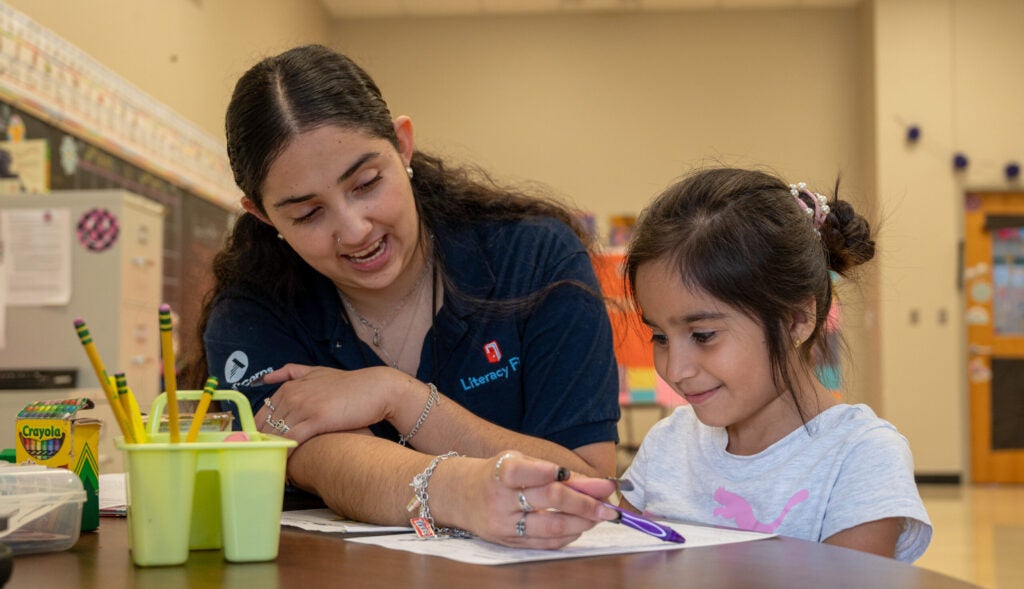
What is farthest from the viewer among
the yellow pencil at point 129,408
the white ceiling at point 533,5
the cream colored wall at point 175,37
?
the white ceiling at point 533,5

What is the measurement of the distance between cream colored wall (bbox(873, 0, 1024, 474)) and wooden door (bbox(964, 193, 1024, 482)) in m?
0.10

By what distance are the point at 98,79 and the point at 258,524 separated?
3.84 meters

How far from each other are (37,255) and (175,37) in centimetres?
220

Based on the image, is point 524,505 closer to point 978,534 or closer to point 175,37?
point 978,534

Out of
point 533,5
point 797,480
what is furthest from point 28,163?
point 533,5

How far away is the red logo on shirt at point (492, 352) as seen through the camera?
1415 millimetres

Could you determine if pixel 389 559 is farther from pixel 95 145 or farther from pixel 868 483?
pixel 95 145

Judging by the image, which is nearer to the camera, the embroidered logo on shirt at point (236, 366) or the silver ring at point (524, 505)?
the silver ring at point (524, 505)

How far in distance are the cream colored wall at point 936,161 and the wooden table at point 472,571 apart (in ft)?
22.6

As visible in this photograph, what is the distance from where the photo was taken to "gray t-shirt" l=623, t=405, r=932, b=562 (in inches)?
43.6

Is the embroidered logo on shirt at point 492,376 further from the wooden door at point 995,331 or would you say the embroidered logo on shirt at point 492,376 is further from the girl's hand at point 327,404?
the wooden door at point 995,331

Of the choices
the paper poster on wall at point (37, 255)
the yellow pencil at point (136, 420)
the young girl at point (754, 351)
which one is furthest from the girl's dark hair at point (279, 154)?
the paper poster on wall at point (37, 255)

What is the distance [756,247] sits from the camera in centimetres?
126

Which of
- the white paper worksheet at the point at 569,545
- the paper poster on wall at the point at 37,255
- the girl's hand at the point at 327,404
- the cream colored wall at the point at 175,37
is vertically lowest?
the white paper worksheet at the point at 569,545
